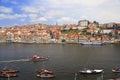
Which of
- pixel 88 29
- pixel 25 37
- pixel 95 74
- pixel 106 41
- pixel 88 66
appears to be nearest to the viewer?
pixel 95 74

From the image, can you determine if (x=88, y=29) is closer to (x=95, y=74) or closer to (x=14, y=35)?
(x=14, y=35)

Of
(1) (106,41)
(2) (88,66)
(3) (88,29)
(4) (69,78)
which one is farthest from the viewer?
(3) (88,29)

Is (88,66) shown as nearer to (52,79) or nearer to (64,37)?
(52,79)

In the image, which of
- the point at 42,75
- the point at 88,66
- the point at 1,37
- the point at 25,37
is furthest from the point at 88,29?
the point at 42,75

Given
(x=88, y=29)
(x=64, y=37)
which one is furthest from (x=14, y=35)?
(x=88, y=29)

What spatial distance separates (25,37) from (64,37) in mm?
10590

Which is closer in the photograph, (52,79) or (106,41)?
(52,79)

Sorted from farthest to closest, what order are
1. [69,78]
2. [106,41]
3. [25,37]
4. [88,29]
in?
[88,29] → [25,37] → [106,41] → [69,78]

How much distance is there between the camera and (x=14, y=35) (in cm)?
8244

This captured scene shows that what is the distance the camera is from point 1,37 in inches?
3199

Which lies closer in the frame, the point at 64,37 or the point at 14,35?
the point at 64,37

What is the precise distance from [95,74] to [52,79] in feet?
12.6

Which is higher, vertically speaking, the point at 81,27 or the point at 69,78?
the point at 81,27

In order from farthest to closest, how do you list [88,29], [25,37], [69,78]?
1. [88,29]
2. [25,37]
3. [69,78]
